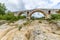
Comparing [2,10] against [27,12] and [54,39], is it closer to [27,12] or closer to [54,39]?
[27,12]

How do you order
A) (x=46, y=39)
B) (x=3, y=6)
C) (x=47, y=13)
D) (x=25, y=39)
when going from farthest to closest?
1. (x=3, y=6)
2. (x=47, y=13)
3. (x=25, y=39)
4. (x=46, y=39)

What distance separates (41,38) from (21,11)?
59518mm

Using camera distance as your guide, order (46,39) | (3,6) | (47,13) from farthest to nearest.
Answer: (3,6)
(47,13)
(46,39)

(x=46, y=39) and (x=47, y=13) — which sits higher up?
(x=46, y=39)

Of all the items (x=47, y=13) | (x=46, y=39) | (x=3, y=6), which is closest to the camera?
(x=46, y=39)

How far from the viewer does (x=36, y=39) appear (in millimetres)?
15164

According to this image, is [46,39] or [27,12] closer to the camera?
[46,39]

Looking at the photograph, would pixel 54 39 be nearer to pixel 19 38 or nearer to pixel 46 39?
pixel 46 39

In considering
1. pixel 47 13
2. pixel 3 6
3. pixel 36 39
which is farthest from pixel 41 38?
pixel 3 6

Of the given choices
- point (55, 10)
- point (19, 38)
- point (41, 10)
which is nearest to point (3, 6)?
point (41, 10)

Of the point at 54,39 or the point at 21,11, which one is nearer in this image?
the point at 54,39

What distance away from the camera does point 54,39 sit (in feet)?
48.5

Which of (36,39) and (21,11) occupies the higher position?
(36,39)

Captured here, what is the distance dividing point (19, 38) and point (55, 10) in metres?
48.1
